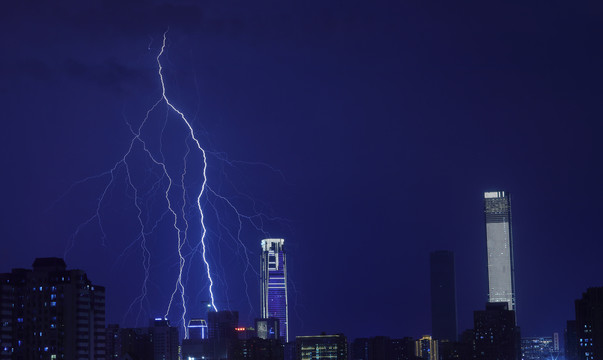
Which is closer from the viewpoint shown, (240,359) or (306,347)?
(240,359)

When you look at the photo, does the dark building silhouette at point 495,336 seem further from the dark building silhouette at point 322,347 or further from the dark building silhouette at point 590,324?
the dark building silhouette at point 322,347

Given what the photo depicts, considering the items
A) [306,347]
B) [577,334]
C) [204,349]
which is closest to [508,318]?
[577,334]

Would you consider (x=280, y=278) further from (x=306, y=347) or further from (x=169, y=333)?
(x=169, y=333)

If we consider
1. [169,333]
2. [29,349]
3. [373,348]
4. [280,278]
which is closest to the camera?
[29,349]

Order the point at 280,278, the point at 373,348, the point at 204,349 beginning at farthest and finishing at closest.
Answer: the point at 280,278
the point at 373,348
the point at 204,349

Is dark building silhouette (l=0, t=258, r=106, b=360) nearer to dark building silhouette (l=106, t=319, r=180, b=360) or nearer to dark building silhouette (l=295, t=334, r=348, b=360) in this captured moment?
dark building silhouette (l=106, t=319, r=180, b=360)

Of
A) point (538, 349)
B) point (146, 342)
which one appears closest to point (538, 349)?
point (538, 349)

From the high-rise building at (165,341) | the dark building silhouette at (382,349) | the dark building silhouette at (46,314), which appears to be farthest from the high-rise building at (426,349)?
the dark building silhouette at (46,314)

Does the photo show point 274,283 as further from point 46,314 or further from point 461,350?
point 46,314
